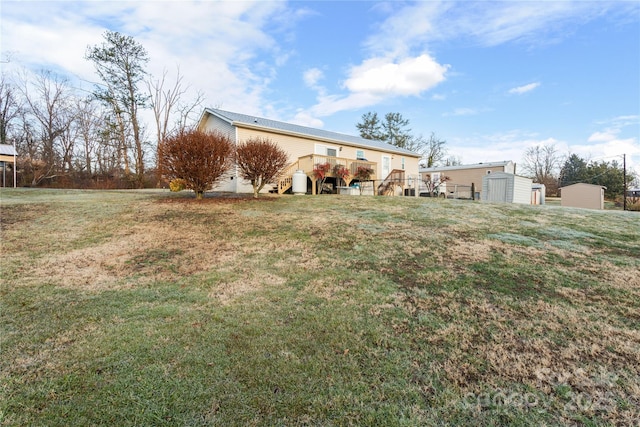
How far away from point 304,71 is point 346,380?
15.6m

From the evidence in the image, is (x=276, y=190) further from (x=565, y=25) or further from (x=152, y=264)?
(x=565, y=25)

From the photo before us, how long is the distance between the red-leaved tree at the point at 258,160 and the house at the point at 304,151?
1.04m

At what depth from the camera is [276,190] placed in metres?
14.6

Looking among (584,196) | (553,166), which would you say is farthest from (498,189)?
(553,166)

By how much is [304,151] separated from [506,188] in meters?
11.0

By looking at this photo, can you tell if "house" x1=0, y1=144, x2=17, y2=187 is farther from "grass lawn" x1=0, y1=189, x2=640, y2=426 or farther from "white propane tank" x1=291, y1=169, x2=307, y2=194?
"white propane tank" x1=291, y1=169, x2=307, y2=194

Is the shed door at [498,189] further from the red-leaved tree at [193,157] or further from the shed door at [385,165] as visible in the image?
the red-leaved tree at [193,157]

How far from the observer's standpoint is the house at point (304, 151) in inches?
554

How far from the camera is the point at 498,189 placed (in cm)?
1411

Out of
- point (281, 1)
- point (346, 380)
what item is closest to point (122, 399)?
point (346, 380)

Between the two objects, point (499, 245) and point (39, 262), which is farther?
point (499, 245)

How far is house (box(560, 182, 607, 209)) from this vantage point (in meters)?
18.6

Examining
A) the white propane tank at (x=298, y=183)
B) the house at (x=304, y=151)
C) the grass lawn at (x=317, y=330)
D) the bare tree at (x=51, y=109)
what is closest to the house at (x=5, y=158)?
the bare tree at (x=51, y=109)

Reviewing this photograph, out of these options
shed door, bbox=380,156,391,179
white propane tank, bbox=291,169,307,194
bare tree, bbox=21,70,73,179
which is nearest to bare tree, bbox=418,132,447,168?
shed door, bbox=380,156,391,179
